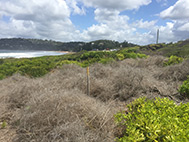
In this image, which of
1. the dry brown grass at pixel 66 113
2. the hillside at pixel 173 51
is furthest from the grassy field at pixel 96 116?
the hillside at pixel 173 51

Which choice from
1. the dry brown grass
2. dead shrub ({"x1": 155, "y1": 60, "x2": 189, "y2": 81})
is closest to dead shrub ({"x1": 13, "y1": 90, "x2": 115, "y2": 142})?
the dry brown grass

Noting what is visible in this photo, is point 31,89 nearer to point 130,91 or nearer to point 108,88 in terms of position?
point 108,88

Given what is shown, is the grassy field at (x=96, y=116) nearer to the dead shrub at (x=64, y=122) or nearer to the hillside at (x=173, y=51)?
the dead shrub at (x=64, y=122)

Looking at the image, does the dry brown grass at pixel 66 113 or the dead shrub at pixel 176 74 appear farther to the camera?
the dead shrub at pixel 176 74

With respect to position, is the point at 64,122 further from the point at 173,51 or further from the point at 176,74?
the point at 173,51

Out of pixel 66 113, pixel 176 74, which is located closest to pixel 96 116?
pixel 66 113

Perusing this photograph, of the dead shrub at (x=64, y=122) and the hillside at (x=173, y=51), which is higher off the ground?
the hillside at (x=173, y=51)

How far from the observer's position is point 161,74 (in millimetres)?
5801

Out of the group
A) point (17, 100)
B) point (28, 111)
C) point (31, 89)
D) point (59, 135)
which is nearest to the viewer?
point (59, 135)

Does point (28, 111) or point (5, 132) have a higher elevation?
point (28, 111)

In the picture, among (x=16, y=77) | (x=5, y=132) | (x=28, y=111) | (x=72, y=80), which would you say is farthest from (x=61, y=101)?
(x=16, y=77)

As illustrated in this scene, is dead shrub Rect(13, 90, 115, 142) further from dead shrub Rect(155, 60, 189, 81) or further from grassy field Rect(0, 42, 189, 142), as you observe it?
dead shrub Rect(155, 60, 189, 81)

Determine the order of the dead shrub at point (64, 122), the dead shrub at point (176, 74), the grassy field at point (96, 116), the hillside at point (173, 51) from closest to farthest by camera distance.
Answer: the grassy field at point (96, 116) < the dead shrub at point (64, 122) < the dead shrub at point (176, 74) < the hillside at point (173, 51)

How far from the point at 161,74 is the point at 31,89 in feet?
17.6
